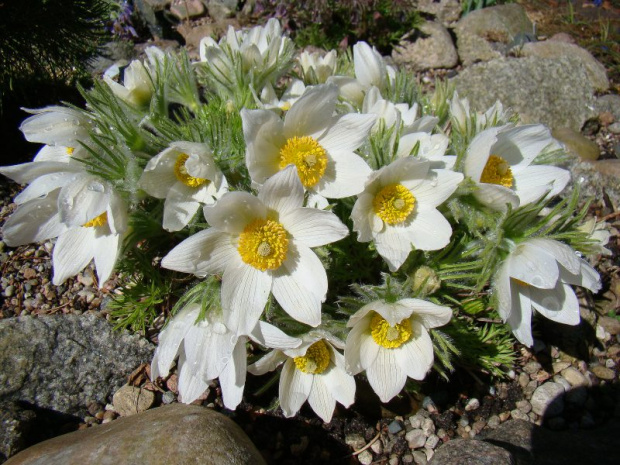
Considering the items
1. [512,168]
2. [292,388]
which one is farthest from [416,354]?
[512,168]

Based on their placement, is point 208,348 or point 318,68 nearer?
point 208,348

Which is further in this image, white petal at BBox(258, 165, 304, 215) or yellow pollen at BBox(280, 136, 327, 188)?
yellow pollen at BBox(280, 136, 327, 188)

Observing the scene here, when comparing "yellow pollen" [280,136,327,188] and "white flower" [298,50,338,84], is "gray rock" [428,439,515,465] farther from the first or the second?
"white flower" [298,50,338,84]

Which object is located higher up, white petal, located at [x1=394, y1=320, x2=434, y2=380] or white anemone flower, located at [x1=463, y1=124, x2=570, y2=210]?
white anemone flower, located at [x1=463, y1=124, x2=570, y2=210]

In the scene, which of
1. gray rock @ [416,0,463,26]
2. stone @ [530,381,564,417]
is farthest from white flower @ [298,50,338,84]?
gray rock @ [416,0,463,26]

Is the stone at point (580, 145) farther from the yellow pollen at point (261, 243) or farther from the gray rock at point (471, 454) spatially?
the yellow pollen at point (261, 243)

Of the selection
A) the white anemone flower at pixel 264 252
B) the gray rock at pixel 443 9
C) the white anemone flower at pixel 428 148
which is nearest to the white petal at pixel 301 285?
the white anemone flower at pixel 264 252

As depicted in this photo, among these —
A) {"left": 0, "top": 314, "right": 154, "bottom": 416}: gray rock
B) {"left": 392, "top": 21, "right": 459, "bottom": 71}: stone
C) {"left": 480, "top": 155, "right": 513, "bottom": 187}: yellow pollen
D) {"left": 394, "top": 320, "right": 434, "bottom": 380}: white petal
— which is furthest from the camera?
{"left": 392, "top": 21, "right": 459, "bottom": 71}: stone

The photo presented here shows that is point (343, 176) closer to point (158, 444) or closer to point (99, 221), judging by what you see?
point (99, 221)
